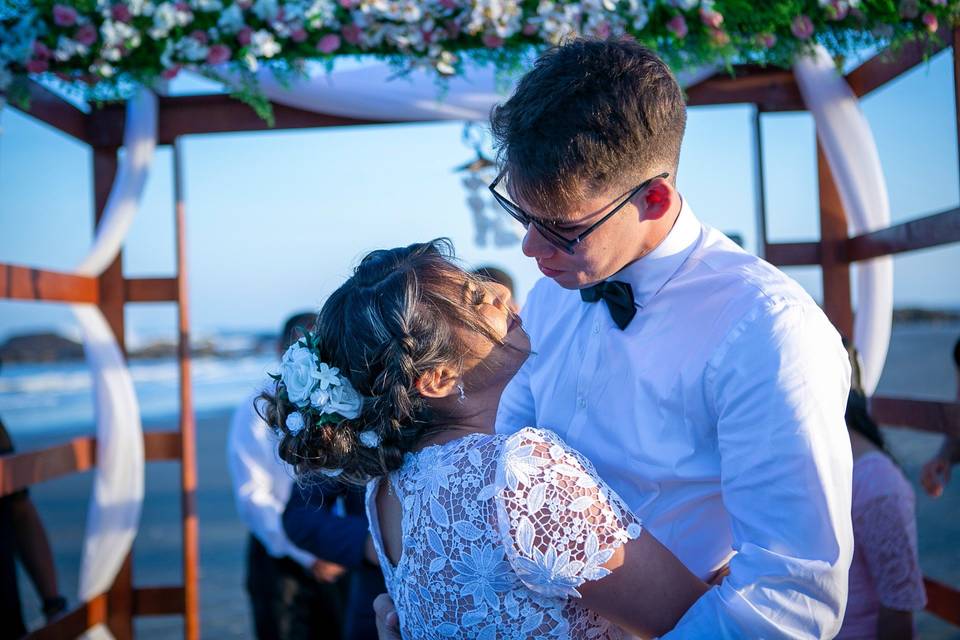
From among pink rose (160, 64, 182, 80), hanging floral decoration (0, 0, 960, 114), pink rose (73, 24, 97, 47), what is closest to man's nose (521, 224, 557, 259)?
hanging floral decoration (0, 0, 960, 114)

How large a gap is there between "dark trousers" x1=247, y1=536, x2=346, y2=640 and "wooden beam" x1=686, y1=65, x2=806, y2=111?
→ 2834 mm

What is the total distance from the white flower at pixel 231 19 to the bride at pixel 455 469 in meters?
1.90

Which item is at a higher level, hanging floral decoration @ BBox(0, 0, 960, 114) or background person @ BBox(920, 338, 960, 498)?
hanging floral decoration @ BBox(0, 0, 960, 114)

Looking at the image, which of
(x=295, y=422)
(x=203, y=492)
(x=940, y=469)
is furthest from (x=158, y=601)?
(x=203, y=492)

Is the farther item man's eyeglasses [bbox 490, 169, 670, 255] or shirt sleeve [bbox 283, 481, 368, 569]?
shirt sleeve [bbox 283, 481, 368, 569]

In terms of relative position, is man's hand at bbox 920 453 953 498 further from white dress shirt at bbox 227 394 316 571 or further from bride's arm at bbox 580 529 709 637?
white dress shirt at bbox 227 394 316 571

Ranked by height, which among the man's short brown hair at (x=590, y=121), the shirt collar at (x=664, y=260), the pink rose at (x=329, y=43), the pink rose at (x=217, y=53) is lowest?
the shirt collar at (x=664, y=260)

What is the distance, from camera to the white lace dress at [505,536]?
1.35m

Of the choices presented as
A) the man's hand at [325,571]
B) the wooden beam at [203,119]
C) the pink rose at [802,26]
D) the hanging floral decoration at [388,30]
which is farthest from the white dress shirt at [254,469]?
the pink rose at [802,26]

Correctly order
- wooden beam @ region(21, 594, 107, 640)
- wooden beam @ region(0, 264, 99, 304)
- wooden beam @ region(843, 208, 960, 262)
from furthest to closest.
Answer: wooden beam @ region(21, 594, 107, 640) → wooden beam @ region(0, 264, 99, 304) → wooden beam @ region(843, 208, 960, 262)

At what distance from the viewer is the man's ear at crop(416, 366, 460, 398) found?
1.60 meters

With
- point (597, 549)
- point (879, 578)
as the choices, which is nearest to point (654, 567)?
→ point (597, 549)

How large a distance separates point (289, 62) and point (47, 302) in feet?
4.84

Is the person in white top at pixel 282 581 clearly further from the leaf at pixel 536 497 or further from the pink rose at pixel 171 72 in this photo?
the leaf at pixel 536 497
